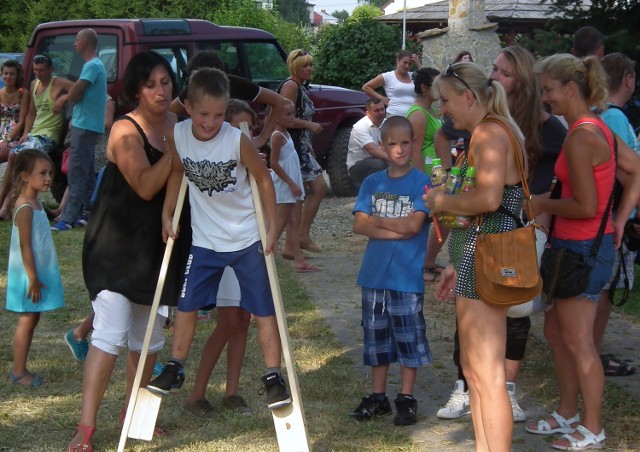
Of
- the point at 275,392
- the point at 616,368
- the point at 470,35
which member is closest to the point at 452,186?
the point at 275,392

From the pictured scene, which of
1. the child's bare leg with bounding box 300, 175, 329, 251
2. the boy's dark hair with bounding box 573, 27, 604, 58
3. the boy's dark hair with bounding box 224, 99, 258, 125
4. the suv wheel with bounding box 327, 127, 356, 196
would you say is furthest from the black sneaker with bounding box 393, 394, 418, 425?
the suv wheel with bounding box 327, 127, 356, 196

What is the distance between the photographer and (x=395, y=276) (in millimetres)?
5133

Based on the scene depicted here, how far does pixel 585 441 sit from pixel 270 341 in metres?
1.58

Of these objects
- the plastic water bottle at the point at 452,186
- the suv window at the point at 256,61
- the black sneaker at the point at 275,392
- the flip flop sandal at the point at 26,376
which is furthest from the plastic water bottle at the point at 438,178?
the suv window at the point at 256,61

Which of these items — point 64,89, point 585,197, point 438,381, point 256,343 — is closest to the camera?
point 585,197

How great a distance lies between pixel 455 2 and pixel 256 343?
7850 mm

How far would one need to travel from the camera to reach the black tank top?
15.2 feet

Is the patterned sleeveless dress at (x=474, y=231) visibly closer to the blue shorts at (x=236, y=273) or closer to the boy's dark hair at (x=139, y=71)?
the blue shorts at (x=236, y=273)

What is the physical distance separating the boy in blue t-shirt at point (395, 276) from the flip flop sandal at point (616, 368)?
1514 mm

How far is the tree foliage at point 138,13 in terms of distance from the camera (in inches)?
1108

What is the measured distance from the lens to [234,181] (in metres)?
4.54

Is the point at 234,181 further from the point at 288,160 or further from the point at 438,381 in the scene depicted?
the point at 288,160

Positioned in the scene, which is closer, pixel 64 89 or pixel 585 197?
pixel 585 197

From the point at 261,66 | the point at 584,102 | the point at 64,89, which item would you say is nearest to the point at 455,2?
the point at 261,66
